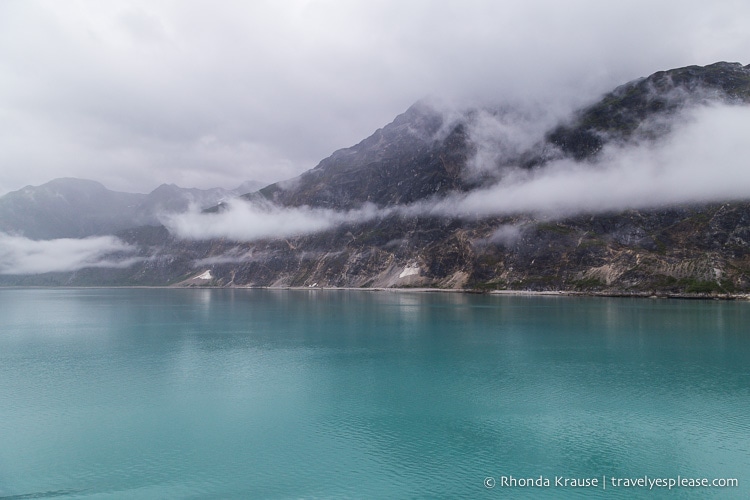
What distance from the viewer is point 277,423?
157 ft

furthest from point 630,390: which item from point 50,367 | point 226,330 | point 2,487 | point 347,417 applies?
point 226,330

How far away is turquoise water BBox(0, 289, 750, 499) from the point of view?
35688 mm

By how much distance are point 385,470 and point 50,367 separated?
6086 cm

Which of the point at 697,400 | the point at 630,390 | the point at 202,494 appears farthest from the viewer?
the point at 630,390

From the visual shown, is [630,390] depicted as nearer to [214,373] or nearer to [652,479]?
[652,479]

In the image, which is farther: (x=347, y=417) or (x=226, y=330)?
(x=226, y=330)

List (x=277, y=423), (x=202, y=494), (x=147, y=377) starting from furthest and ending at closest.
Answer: (x=147, y=377)
(x=277, y=423)
(x=202, y=494)

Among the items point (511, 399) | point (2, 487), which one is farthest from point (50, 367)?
point (511, 399)

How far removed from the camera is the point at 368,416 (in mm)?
49906

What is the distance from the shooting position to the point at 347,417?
163 ft

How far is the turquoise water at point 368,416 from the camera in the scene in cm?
3569

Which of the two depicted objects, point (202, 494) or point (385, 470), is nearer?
point (202, 494)

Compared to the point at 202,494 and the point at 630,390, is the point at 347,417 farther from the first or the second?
the point at 630,390

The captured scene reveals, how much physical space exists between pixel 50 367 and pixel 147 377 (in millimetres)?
18109
